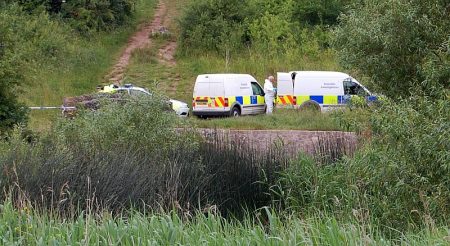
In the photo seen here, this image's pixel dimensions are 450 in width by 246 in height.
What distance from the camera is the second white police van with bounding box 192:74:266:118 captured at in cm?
2342

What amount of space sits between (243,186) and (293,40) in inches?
828

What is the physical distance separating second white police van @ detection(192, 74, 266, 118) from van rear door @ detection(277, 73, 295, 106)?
1.04 metres

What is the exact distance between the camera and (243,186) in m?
11.1

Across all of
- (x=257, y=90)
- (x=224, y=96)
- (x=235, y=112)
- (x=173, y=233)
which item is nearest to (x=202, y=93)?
(x=224, y=96)

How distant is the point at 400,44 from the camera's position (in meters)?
10.9

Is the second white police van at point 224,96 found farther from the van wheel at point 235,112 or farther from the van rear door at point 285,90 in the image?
the van rear door at point 285,90

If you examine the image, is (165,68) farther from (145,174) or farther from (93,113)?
(145,174)

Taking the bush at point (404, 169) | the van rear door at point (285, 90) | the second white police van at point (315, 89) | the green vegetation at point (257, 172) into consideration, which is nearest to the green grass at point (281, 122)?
the second white police van at point (315, 89)

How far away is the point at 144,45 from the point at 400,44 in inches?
937

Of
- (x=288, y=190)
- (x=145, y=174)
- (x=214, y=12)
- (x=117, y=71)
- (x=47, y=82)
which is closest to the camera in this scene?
(x=145, y=174)

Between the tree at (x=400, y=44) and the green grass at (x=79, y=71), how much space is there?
12262 millimetres

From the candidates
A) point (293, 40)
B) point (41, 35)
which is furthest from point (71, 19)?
point (293, 40)

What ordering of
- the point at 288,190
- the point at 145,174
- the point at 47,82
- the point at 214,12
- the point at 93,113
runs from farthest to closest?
the point at 214,12, the point at 47,82, the point at 93,113, the point at 288,190, the point at 145,174

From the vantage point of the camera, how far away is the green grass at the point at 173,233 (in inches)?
234
